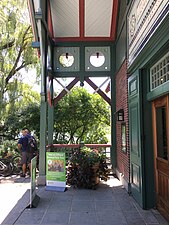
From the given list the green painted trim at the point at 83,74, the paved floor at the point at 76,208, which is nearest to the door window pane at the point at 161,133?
the paved floor at the point at 76,208

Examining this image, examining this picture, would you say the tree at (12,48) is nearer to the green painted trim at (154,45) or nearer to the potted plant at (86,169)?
the potted plant at (86,169)

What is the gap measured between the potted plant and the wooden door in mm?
2139

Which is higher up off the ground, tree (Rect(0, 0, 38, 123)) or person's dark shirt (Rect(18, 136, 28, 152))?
tree (Rect(0, 0, 38, 123))

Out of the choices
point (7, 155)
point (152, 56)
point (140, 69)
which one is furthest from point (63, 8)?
point (7, 155)

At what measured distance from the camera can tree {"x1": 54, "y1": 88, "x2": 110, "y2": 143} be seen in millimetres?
12359

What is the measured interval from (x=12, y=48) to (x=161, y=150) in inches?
343

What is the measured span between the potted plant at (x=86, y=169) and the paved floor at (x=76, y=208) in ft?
0.75

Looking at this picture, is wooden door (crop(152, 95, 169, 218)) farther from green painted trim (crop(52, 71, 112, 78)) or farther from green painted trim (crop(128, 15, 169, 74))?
green painted trim (crop(52, 71, 112, 78))

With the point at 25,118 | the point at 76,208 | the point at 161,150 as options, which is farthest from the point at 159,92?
the point at 25,118

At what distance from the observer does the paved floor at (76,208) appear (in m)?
4.06

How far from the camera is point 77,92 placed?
12820 millimetres

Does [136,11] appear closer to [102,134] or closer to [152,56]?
[152,56]

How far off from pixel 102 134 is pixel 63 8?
7275 mm


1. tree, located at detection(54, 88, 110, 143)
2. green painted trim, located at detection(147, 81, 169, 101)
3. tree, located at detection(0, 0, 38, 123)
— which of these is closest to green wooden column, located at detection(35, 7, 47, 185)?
green painted trim, located at detection(147, 81, 169, 101)
